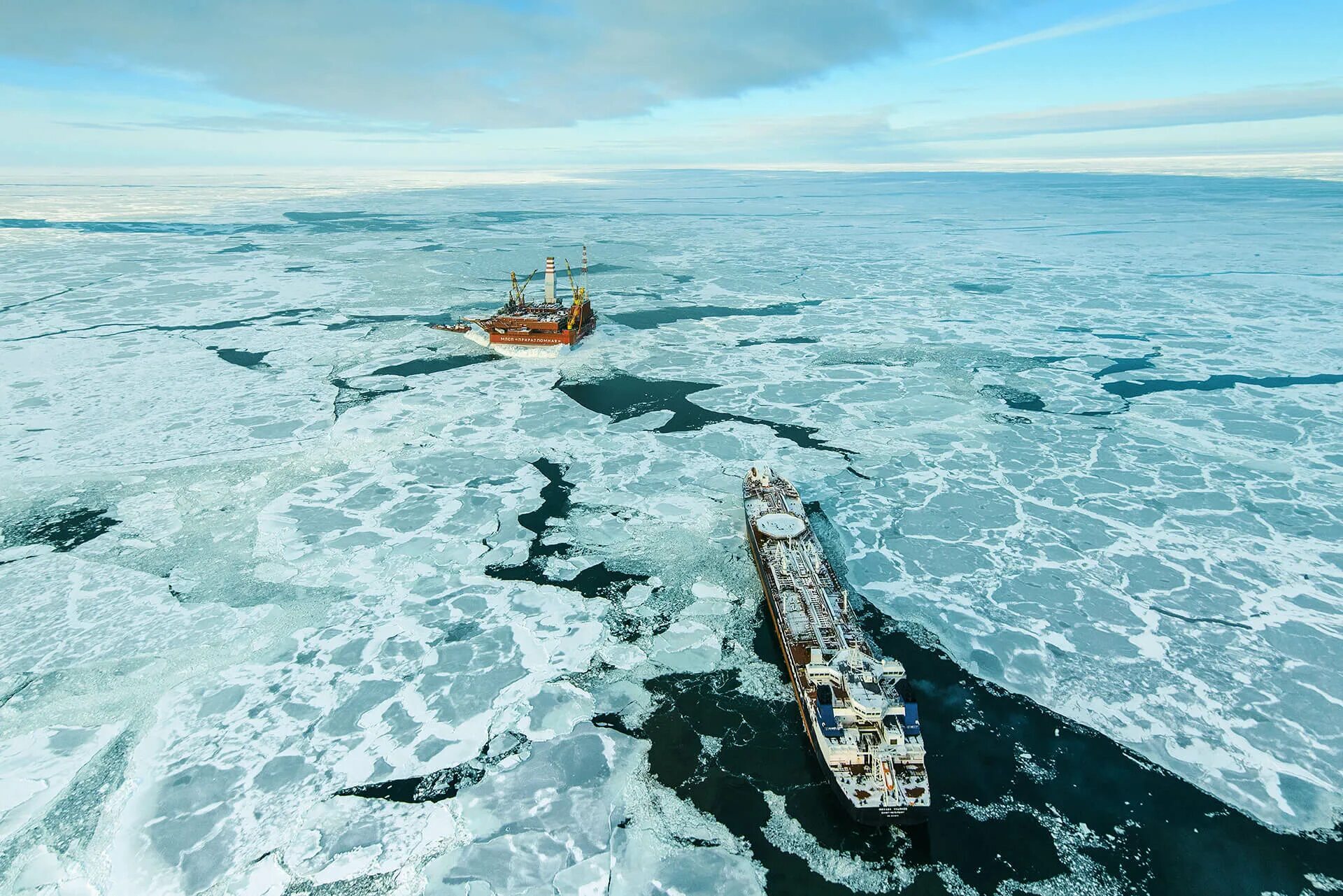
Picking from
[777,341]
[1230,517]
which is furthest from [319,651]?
[777,341]

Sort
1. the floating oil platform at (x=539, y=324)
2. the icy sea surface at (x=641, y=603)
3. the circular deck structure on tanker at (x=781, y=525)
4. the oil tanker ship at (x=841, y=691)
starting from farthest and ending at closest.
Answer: the floating oil platform at (x=539, y=324), the circular deck structure on tanker at (x=781, y=525), the oil tanker ship at (x=841, y=691), the icy sea surface at (x=641, y=603)

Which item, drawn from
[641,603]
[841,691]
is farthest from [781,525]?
[841,691]

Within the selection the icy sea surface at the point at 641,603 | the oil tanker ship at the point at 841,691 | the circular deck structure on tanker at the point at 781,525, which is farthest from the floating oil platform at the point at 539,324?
the oil tanker ship at the point at 841,691

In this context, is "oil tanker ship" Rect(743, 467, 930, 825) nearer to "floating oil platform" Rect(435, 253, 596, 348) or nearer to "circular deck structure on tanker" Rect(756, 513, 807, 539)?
"circular deck structure on tanker" Rect(756, 513, 807, 539)

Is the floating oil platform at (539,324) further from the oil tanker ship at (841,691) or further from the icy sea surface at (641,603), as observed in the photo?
the oil tanker ship at (841,691)

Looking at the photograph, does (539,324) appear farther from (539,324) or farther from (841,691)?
(841,691)

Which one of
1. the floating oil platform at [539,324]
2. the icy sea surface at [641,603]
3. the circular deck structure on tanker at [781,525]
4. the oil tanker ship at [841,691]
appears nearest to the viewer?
the icy sea surface at [641,603]
